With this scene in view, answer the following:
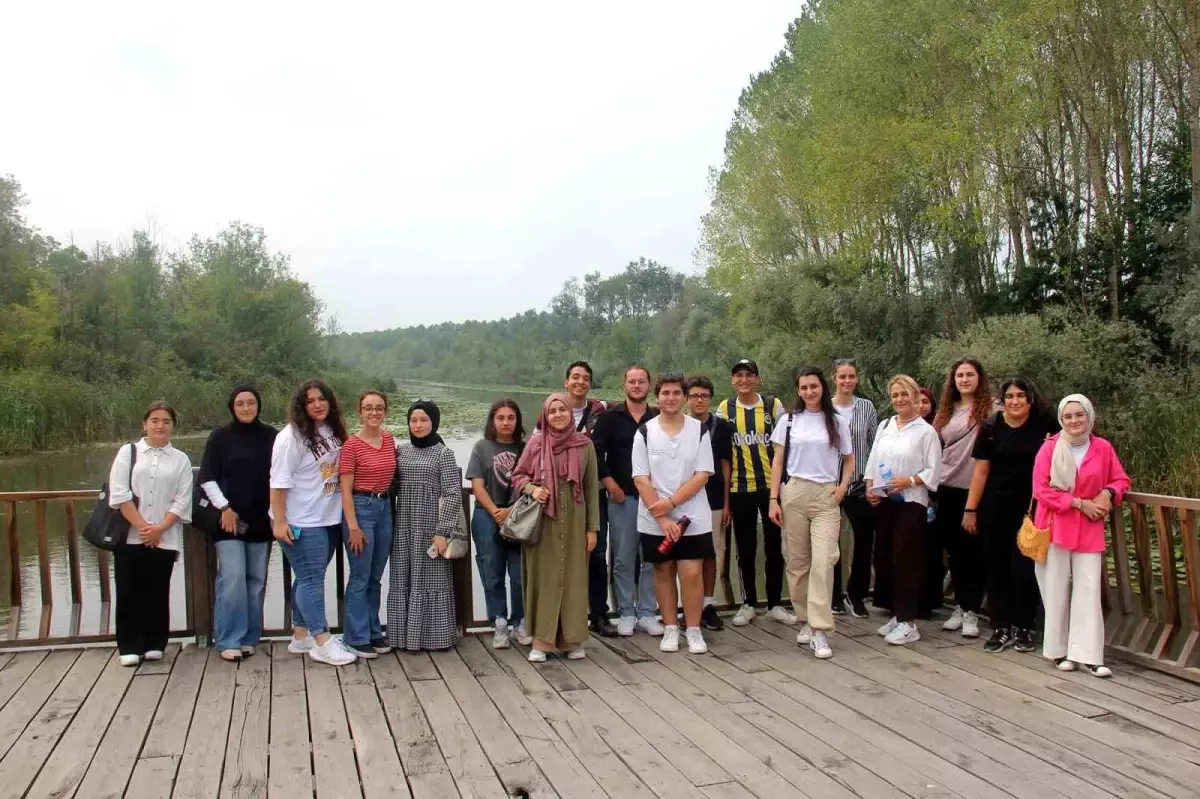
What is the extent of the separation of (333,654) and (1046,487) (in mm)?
3371

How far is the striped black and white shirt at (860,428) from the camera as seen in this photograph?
4934mm

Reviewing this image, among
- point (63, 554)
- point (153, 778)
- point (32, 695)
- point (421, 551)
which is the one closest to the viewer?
point (153, 778)

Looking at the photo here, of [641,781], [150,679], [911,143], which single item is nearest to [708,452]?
[641,781]

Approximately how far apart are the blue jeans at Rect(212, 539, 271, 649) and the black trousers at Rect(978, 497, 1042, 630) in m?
3.56

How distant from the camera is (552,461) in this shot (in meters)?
4.32

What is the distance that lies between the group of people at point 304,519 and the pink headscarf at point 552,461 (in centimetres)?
36

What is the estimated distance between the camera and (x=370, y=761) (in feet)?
10.2

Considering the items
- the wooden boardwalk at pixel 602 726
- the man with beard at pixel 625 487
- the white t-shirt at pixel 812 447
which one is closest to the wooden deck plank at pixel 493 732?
the wooden boardwalk at pixel 602 726

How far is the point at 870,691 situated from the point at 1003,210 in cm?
1376

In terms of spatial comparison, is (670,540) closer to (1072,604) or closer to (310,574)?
(310,574)

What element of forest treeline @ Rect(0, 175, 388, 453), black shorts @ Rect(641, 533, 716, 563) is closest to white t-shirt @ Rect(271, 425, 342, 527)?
black shorts @ Rect(641, 533, 716, 563)

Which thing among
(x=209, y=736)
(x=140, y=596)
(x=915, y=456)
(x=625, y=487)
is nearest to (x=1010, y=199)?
(x=915, y=456)

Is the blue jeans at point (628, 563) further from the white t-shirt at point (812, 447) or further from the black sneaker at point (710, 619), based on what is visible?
the white t-shirt at point (812, 447)

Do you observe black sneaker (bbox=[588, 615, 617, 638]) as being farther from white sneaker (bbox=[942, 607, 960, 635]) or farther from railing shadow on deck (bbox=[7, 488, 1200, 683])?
white sneaker (bbox=[942, 607, 960, 635])
